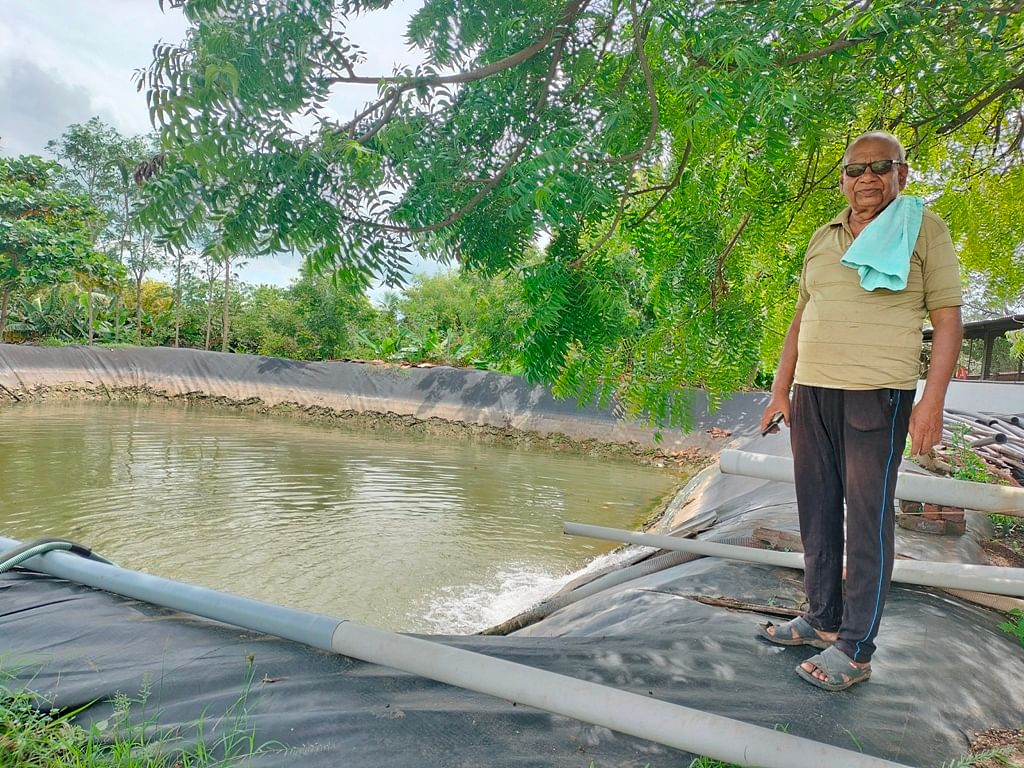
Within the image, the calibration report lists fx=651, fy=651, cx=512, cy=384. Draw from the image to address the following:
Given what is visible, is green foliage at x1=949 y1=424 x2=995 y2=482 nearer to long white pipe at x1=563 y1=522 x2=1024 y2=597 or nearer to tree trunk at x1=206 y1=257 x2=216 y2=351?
long white pipe at x1=563 y1=522 x2=1024 y2=597

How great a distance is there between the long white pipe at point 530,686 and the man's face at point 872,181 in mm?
1454

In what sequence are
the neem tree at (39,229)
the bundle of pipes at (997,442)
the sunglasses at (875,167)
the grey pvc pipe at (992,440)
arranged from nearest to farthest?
the sunglasses at (875,167)
the bundle of pipes at (997,442)
the grey pvc pipe at (992,440)
the neem tree at (39,229)

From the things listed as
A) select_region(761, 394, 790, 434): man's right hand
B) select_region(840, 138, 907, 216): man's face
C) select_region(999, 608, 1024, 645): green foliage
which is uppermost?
select_region(840, 138, 907, 216): man's face

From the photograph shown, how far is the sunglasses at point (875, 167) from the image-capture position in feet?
6.15

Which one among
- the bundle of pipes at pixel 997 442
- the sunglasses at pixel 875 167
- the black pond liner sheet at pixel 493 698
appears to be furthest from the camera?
the bundle of pipes at pixel 997 442

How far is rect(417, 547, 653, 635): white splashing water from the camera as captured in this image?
4.67 meters

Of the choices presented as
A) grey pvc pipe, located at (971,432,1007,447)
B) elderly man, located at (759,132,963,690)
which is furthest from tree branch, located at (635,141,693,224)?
grey pvc pipe, located at (971,432,1007,447)

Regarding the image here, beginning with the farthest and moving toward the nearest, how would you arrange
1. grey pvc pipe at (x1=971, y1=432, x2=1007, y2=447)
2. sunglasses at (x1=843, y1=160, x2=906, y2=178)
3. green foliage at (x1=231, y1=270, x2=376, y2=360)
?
green foliage at (x1=231, y1=270, x2=376, y2=360) → grey pvc pipe at (x1=971, y1=432, x2=1007, y2=447) → sunglasses at (x1=843, y1=160, x2=906, y2=178)

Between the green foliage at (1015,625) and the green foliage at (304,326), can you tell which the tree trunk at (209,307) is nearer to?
the green foliage at (304,326)

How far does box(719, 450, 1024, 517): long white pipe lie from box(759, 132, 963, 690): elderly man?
722 mm

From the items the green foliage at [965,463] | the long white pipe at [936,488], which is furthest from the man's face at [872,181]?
the green foliage at [965,463]

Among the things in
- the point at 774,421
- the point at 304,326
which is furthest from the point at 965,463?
the point at 304,326

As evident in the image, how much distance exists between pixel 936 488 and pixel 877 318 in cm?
112

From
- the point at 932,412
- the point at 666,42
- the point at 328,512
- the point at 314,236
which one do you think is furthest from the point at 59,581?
the point at 328,512
